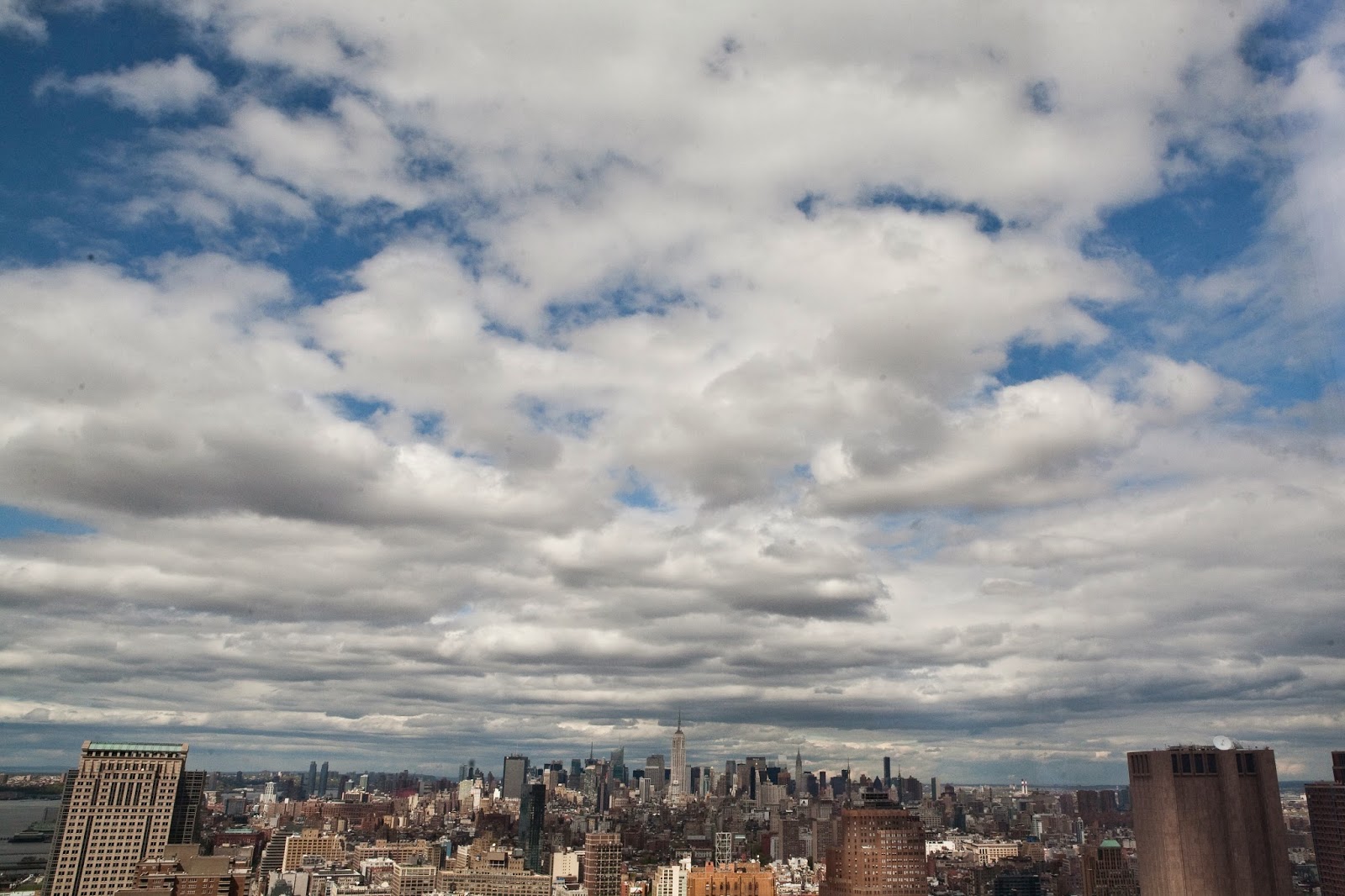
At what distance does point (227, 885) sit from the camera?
4656 cm

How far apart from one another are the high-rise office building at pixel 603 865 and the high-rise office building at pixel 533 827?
61.2 feet

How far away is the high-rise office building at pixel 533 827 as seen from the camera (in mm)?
82125

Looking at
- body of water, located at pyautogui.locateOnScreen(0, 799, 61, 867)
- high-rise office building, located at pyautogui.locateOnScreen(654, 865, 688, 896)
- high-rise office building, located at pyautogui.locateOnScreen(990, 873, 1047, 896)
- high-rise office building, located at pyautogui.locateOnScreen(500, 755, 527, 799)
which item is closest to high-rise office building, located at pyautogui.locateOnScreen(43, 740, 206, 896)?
body of water, located at pyautogui.locateOnScreen(0, 799, 61, 867)

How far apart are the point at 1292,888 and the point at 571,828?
67405mm

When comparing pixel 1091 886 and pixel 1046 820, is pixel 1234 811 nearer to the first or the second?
pixel 1091 886

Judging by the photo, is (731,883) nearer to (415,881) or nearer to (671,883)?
(671,883)

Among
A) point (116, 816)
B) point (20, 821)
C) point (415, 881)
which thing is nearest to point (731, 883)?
point (415, 881)

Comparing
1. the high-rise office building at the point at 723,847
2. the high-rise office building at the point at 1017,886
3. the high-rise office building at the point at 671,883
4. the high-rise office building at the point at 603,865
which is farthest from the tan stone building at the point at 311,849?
the high-rise office building at the point at 1017,886

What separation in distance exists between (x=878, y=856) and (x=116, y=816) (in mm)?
47597

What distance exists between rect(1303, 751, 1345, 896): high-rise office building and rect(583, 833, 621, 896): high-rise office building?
40.0 metres

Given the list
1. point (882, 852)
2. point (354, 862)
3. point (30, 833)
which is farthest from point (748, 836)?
point (30, 833)

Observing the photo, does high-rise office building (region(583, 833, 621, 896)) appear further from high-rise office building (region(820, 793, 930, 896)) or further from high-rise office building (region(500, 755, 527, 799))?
high-rise office building (region(500, 755, 527, 799))

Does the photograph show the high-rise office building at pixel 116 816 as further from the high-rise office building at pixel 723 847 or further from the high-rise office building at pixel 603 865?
the high-rise office building at pixel 723 847

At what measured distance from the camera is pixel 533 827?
9106cm
